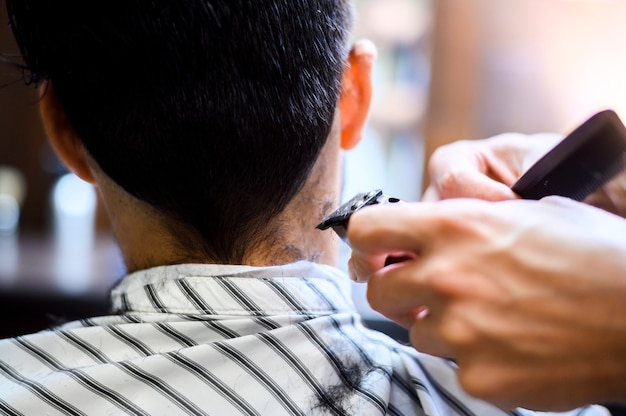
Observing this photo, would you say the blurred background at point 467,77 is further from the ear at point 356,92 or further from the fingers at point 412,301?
the fingers at point 412,301

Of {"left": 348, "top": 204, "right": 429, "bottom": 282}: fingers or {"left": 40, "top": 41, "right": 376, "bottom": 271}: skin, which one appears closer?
{"left": 348, "top": 204, "right": 429, "bottom": 282}: fingers

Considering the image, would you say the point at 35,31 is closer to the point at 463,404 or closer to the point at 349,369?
the point at 349,369

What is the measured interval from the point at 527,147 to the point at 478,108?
7.38 ft

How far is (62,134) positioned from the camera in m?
0.88

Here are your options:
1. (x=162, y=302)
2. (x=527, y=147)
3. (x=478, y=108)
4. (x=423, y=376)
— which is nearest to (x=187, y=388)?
(x=162, y=302)

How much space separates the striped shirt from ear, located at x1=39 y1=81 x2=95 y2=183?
0.17m

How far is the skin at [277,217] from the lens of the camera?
2.74ft

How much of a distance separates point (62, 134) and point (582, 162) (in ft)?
2.06

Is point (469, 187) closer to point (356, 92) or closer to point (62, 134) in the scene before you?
point (356, 92)

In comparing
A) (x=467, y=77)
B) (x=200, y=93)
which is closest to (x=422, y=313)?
(x=200, y=93)

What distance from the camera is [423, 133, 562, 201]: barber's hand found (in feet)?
Result: 2.76

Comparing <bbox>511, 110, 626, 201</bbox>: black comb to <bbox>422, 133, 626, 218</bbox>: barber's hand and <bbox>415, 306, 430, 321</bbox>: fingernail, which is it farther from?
<bbox>415, 306, 430, 321</bbox>: fingernail

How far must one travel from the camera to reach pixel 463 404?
0.84 metres

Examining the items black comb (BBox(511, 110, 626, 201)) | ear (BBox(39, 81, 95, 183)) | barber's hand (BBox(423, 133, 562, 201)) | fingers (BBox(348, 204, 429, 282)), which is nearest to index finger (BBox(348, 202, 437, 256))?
fingers (BBox(348, 204, 429, 282))
